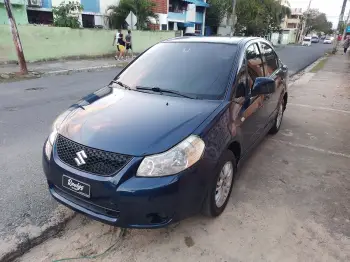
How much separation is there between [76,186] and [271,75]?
10.8 feet

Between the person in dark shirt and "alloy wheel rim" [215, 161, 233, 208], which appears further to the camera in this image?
the person in dark shirt

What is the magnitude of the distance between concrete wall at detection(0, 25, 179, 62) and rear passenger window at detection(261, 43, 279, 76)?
1201 centimetres

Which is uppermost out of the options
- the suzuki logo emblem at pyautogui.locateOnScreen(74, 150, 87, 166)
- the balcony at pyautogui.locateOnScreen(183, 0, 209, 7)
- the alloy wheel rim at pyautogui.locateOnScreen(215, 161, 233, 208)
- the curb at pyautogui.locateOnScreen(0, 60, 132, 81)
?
the balcony at pyautogui.locateOnScreen(183, 0, 209, 7)

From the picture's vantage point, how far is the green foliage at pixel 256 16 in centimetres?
3357

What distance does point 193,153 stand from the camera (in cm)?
225

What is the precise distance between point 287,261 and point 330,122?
14.9 ft

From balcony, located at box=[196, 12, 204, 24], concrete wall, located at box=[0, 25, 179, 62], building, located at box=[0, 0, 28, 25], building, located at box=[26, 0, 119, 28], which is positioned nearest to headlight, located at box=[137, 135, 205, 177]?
concrete wall, located at box=[0, 25, 179, 62]

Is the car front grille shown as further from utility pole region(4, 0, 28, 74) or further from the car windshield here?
utility pole region(4, 0, 28, 74)

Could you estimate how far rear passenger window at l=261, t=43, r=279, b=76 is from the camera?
13.7ft

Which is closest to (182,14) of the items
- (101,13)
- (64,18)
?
(101,13)

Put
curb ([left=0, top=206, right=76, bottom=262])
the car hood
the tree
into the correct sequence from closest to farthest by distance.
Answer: the car hood < curb ([left=0, top=206, right=76, bottom=262]) < the tree

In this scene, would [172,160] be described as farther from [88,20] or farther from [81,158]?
[88,20]

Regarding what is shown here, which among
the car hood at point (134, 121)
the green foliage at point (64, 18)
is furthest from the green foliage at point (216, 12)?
the car hood at point (134, 121)

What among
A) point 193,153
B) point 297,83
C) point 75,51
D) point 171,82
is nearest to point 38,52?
point 75,51
